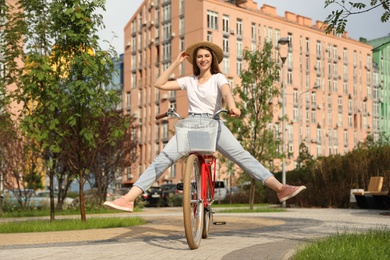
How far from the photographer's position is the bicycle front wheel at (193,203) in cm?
688

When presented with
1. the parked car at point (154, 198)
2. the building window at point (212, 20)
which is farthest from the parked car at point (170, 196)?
the building window at point (212, 20)

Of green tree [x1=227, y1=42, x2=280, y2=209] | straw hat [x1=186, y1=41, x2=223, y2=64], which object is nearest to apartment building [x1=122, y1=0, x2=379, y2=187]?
green tree [x1=227, y1=42, x2=280, y2=209]

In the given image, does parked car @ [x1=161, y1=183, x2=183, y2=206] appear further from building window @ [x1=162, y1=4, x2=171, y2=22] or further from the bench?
building window @ [x1=162, y1=4, x2=171, y2=22]

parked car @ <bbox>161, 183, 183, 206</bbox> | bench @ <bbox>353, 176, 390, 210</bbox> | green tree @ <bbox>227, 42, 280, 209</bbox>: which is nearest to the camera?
green tree @ <bbox>227, 42, 280, 209</bbox>

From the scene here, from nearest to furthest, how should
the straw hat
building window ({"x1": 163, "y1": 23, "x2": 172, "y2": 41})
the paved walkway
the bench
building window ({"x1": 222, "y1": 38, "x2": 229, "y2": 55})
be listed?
the paved walkway < the straw hat < the bench < building window ({"x1": 222, "y1": 38, "x2": 229, "y2": 55}) < building window ({"x1": 163, "y1": 23, "x2": 172, "y2": 41})

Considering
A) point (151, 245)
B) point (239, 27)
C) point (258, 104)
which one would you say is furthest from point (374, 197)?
point (239, 27)

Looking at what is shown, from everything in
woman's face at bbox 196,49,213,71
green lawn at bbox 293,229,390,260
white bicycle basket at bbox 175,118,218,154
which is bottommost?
green lawn at bbox 293,229,390,260

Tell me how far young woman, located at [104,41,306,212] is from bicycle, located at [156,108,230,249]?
0.76ft

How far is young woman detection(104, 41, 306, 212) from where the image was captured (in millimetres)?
7266

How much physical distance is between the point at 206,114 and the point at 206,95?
0.23 metres

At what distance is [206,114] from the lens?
24.9ft

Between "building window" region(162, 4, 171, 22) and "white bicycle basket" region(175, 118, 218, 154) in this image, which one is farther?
"building window" region(162, 4, 171, 22)

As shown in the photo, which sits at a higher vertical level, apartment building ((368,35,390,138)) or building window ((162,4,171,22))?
building window ((162,4,171,22))

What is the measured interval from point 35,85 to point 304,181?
18511 millimetres
